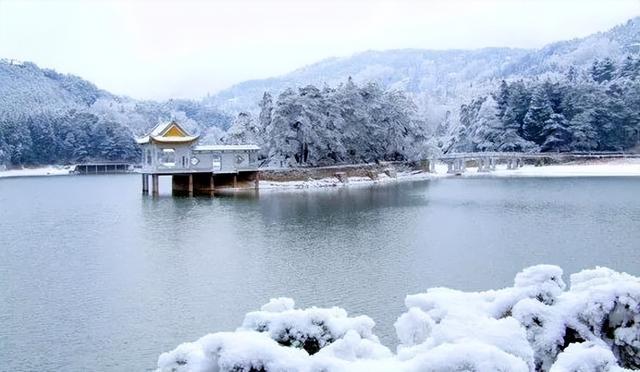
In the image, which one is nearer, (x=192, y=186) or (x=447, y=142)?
(x=192, y=186)

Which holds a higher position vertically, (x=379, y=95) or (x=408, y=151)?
(x=379, y=95)

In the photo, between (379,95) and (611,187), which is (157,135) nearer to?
(379,95)

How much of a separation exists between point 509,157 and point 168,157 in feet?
124

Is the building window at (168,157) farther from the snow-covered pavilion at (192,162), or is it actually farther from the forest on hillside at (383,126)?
the forest on hillside at (383,126)

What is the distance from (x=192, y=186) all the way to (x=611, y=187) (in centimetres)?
3031

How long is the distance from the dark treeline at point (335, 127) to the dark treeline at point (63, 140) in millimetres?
45587

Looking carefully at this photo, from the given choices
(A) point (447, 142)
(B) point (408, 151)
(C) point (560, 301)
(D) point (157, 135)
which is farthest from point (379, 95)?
(C) point (560, 301)

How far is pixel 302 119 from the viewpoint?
53.9 m

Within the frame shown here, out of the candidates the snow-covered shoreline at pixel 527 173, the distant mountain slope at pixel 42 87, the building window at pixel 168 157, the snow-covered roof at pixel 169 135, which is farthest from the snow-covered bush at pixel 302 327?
the distant mountain slope at pixel 42 87

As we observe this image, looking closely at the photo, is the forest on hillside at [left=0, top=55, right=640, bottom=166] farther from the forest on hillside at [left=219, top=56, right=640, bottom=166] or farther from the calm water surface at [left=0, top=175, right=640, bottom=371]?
the calm water surface at [left=0, top=175, right=640, bottom=371]

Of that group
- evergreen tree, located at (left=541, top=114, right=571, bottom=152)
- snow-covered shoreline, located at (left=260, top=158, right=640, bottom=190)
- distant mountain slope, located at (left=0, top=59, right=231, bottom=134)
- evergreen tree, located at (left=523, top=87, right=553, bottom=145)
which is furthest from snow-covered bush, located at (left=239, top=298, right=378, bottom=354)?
distant mountain slope, located at (left=0, top=59, right=231, bottom=134)

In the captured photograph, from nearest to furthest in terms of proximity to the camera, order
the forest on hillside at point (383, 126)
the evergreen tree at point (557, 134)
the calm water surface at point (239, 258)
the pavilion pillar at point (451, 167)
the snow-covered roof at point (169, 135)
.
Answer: the calm water surface at point (239, 258), the snow-covered roof at point (169, 135), the forest on hillside at point (383, 126), the pavilion pillar at point (451, 167), the evergreen tree at point (557, 134)

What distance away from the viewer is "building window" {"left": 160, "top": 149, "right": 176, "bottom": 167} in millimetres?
48031

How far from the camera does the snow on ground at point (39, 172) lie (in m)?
89.0
